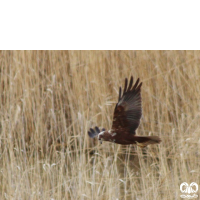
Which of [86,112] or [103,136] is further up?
[86,112]

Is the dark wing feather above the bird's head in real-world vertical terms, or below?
above

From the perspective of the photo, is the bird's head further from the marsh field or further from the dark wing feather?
the marsh field

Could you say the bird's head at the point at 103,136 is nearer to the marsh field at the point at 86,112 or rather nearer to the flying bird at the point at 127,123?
the flying bird at the point at 127,123

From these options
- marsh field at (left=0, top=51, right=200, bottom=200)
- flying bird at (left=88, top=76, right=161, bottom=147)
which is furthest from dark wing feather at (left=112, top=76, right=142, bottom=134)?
marsh field at (left=0, top=51, right=200, bottom=200)

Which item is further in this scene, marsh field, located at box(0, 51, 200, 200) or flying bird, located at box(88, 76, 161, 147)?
marsh field, located at box(0, 51, 200, 200)

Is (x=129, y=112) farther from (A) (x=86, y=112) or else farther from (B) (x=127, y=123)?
(A) (x=86, y=112)

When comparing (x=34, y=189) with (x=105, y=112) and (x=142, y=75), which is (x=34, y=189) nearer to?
(x=105, y=112)

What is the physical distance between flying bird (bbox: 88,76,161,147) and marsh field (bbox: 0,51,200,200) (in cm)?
60

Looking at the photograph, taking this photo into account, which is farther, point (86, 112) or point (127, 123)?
point (86, 112)

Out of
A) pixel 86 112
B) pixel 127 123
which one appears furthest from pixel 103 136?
pixel 86 112

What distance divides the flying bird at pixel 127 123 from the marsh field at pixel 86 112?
60 cm

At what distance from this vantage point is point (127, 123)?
1.76m

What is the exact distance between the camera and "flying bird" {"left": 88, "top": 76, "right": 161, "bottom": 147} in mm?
1746

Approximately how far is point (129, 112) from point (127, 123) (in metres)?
0.05
